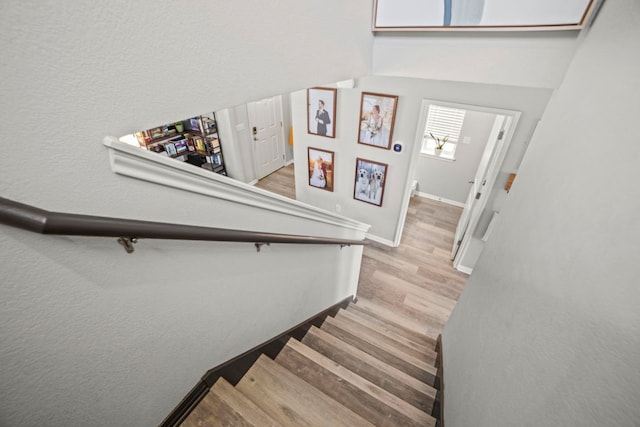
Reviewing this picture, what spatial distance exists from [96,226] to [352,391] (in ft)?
5.79

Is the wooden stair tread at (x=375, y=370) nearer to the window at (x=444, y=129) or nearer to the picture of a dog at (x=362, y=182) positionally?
the picture of a dog at (x=362, y=182)

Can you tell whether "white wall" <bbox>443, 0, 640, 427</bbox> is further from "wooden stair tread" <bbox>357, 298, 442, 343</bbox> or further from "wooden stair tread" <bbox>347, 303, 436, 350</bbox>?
"wooden stair tread" <bbox>357, 298, 442, 343</bbox>

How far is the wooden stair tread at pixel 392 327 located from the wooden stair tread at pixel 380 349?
44cm

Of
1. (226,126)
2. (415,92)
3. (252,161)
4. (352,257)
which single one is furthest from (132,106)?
(252,161)

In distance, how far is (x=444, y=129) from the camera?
539 centimetres

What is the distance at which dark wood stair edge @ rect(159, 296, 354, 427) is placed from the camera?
1226 mm

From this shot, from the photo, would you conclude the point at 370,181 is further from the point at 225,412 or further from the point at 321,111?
the point at 225,412

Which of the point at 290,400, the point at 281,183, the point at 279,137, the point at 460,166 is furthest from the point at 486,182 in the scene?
the point at 279,137

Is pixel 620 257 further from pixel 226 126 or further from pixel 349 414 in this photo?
pixel 226 126

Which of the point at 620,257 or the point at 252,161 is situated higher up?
the point at 620,257

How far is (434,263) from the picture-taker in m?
4.23

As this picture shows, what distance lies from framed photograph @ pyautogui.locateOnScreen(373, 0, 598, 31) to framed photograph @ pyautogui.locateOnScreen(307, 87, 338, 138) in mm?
1747

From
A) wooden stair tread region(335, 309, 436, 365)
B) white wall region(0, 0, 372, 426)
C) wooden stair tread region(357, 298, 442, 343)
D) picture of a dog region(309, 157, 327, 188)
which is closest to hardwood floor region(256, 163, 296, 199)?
picture of a dog region(309, 157, 327, 188)

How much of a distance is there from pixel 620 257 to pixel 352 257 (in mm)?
2502
